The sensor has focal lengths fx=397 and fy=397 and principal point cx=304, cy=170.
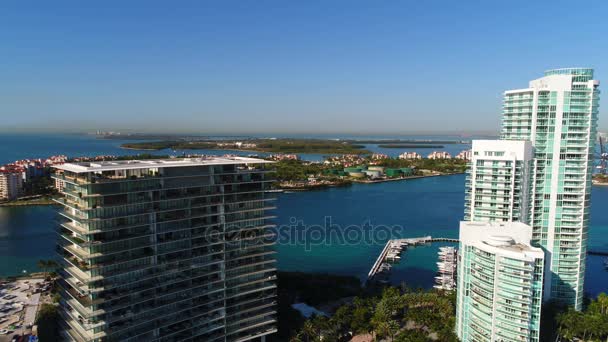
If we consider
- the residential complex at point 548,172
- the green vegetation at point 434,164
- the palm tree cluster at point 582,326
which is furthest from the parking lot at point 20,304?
the green vegetation at point 434,164

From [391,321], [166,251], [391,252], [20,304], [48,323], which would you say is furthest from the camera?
[391,252]

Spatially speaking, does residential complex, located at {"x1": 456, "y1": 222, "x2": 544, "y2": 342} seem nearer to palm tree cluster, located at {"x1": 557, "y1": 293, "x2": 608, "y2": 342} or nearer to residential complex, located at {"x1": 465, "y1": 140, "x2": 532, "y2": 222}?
residential complex, located at {"x1": 465, "y1": 140, "x2": 532, "y2": 222}

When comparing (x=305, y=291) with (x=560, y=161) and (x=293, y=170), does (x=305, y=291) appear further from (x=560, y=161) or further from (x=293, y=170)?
(x=293, y=170)

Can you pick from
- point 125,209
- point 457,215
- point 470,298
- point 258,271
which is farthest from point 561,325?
point 457,215

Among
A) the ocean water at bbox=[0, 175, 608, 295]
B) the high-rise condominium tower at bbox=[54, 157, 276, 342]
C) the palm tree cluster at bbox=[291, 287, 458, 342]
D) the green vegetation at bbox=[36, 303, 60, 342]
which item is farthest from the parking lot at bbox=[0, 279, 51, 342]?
the palm tree cluster at bbox=[291, 287, 458, 342]

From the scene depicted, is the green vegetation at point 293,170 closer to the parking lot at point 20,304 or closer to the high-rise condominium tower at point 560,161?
the parking lot at point 20,304

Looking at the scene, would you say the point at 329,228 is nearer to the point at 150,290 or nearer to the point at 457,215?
the point at 457,215

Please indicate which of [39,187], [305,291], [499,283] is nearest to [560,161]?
[499,283]
